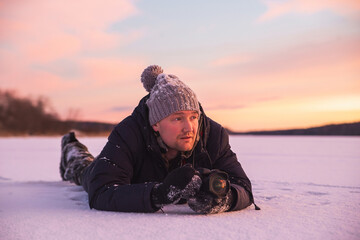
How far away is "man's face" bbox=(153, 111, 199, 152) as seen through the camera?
2.20 metres

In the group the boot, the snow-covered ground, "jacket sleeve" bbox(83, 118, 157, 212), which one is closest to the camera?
the snow-covered ground

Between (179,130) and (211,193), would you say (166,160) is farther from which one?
(211,193)

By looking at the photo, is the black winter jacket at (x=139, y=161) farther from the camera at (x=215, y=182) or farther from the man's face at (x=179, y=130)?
the camera at (x=215, y=182)

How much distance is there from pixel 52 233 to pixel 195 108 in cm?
113

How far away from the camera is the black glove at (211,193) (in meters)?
1.84

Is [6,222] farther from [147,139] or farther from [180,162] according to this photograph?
[180,162]

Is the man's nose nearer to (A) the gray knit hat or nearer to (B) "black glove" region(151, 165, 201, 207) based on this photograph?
(A) the gray knit hat

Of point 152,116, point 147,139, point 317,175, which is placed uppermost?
point 152,116

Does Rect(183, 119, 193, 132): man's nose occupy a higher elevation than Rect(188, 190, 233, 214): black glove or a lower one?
higher

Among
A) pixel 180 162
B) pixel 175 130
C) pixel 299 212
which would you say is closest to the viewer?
pixel 299 212

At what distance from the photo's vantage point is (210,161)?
2430mm

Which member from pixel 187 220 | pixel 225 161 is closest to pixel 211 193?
pixel 187 220

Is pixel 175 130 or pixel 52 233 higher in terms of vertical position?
pixel 175 130

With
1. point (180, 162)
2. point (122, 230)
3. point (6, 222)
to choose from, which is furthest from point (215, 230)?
point (6, 222)
